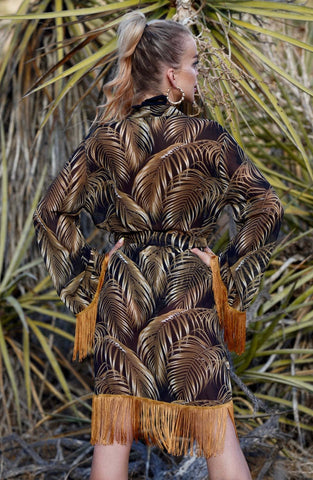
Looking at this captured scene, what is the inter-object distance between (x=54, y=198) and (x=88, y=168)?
0.51 ft

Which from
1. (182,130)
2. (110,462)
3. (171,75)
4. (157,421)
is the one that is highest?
(171,75)

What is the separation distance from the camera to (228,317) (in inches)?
90.8

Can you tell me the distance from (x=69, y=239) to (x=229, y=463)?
0.90 metres

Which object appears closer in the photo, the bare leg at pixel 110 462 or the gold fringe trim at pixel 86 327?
the bare leg at pixel 110 462

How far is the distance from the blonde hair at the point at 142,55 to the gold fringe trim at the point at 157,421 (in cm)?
89

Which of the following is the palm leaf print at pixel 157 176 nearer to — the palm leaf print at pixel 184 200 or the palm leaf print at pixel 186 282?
the palm leaf print at pixel 184 200

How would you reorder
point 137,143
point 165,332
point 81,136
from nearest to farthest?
point 165,332 < point 137,143 < point 81,136

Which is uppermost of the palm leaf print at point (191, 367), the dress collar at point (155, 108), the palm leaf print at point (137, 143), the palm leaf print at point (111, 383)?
the dress collar at point (155, 108)

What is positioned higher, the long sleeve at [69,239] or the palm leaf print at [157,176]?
the palm leaf print at [157,176]

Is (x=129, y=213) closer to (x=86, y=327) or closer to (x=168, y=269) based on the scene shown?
(x=168, y=269)

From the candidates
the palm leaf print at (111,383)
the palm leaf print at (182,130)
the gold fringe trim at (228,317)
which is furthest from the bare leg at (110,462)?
the palm leaf print at (182,130)

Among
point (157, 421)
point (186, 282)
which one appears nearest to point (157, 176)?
point (186, 282)

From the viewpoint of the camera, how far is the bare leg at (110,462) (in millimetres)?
2043

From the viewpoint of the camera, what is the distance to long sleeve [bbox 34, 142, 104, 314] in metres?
2.36
